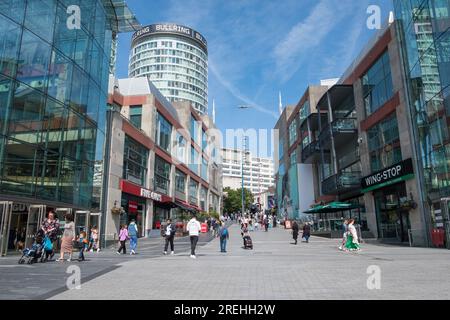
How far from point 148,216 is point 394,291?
103ft

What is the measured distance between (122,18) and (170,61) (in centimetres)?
10318

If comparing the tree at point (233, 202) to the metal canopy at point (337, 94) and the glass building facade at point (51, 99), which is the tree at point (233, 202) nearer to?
the metal canopy at point (337, 94)

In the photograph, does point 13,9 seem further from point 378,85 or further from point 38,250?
point 378,85

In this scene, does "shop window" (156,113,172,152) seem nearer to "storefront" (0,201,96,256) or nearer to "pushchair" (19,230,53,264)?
"storefront" (0,201,96,256)

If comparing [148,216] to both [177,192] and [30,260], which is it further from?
[30,260]

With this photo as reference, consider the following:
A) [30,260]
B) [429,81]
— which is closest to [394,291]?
[30,260]

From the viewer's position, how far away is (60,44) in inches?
771

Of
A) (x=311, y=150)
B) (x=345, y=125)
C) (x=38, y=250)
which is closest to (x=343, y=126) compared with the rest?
(x=345, y=125)

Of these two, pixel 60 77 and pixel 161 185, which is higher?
pixel 60 77

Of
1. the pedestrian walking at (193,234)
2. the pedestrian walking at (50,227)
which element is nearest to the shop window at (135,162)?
the pedestrian walking at (50,227)

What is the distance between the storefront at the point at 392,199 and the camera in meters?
23.2

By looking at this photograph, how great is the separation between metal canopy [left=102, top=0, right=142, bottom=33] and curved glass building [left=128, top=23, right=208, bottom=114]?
9390cm

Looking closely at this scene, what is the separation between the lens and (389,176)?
25.0 m

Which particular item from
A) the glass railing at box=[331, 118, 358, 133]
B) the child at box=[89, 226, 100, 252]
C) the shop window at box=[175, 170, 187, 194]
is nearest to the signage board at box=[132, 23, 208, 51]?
the shop window at box=[175, 170, 187, 194]
